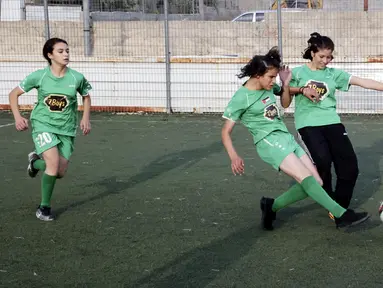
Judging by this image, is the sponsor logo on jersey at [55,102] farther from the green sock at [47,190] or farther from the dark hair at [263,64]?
the dark hair at [263,64]

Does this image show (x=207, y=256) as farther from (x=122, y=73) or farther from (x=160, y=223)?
(x=122, y=73)

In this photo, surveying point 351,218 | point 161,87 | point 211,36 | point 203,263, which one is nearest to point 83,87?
point 203,263

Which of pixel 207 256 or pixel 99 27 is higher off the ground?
pixel 99 27

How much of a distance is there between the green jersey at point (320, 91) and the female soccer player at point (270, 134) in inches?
18.3

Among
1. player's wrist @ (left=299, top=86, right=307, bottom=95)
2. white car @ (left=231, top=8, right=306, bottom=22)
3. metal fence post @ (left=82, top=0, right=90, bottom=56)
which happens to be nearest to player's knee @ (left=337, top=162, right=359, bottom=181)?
player's wrist @ (left=299, top=86, right=307, bottom=95)

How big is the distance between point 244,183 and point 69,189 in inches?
76.7

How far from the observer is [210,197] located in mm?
7645

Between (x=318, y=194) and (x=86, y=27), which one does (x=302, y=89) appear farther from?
(x=86, y=27)

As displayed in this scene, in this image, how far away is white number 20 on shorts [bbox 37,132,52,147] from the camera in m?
6.96

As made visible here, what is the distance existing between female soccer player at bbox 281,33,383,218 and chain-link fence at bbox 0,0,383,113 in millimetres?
7230

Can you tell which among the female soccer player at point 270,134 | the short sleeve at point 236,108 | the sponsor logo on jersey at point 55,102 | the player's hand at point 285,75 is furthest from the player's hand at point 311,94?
the sponsor logo on jersey at point 55,102

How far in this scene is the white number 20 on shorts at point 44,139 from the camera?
6.96 metres

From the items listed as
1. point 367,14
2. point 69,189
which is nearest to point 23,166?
point 69,189

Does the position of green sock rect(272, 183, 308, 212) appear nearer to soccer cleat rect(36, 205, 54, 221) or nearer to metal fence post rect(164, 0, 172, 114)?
soccer cleat rect(36, 205, 54, 221)
